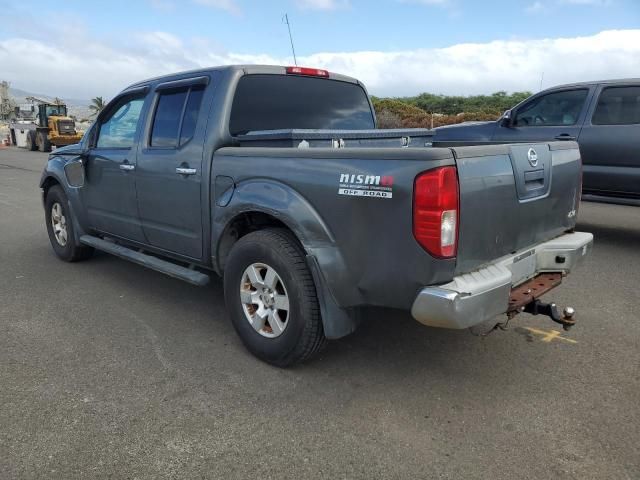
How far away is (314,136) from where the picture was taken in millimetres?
3580

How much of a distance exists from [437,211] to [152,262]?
262 centimetres

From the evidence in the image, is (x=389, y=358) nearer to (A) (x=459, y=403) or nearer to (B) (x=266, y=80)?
(A) (x=459, y=403)

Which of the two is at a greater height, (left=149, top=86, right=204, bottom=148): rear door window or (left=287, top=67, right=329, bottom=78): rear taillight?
(left=287, top=67, right=329, bottom=78): rear taillight

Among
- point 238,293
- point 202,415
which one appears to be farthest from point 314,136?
point 202,415

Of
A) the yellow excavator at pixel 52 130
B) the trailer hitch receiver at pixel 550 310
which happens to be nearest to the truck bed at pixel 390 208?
the trailer hitch receiver at pixel 550 310

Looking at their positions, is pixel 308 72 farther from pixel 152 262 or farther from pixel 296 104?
pixel 152 262

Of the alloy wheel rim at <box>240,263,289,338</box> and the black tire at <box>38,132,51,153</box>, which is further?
the black tire at <box>38,132,51,153</box>

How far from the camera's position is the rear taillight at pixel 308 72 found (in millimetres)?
4280

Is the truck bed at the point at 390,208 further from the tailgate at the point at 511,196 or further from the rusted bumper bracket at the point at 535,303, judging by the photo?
the rusted bumper bracket at the point at 535,303

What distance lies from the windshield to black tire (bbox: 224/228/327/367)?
1.00 metres

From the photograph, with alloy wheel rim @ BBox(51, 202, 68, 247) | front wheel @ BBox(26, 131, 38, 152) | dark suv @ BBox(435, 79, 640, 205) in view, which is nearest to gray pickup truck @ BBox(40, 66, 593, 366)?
alloy wheel rim @ BBox(51, 202, 68, 247)

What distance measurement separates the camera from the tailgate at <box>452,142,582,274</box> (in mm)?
2678

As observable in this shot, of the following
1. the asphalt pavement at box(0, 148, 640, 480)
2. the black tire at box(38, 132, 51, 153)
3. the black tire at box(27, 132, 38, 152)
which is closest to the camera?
the asphalt pavement at box(0, 148, 640, 480)

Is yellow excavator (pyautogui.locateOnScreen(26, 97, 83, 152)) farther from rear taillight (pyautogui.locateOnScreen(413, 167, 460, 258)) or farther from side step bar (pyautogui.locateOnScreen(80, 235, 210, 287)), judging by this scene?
rear taillight (pyautogui.locateOnScreen(413, 167, 460, 258))
